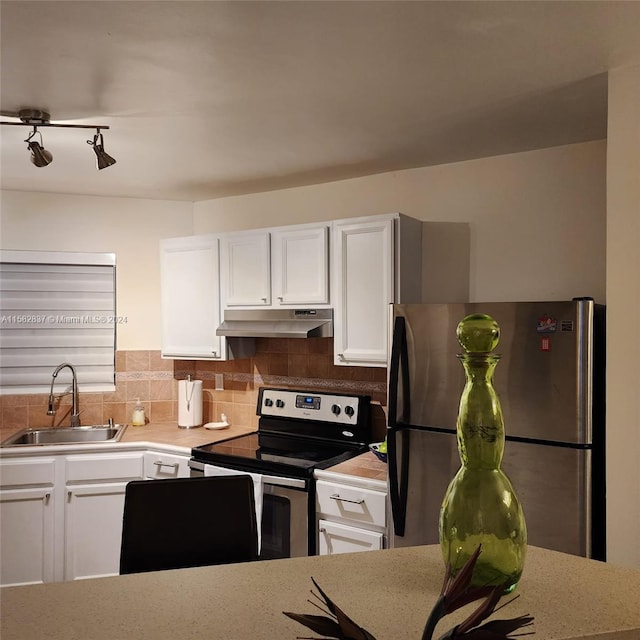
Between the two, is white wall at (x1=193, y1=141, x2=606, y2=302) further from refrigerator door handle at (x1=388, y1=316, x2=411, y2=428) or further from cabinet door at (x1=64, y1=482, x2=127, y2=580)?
cabinet door at (x1=64, y1=482, x2=127, y2=580)

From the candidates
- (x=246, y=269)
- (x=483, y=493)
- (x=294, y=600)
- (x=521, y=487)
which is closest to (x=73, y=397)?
(x=246, y=269)

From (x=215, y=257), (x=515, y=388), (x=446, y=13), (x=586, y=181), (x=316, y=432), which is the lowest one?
(x=316, y=432)

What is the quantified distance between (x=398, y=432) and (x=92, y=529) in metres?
1.97

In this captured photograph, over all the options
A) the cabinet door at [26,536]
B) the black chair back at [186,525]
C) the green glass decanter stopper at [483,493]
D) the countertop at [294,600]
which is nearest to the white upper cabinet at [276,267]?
the cabinet door at [26,536]

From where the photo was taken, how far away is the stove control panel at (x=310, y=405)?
3512mm

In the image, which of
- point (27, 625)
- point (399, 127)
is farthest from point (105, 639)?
point (399, 127)

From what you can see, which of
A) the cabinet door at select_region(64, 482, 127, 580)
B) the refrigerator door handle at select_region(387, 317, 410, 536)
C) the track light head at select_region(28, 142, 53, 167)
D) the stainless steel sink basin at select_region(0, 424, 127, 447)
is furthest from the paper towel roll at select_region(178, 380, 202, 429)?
the track light head at select_region(28, 142, 53, 167)

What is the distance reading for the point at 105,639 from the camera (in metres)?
0.97

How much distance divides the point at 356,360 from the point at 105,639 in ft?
7.71

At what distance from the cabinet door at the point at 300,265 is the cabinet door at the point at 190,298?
461 mm

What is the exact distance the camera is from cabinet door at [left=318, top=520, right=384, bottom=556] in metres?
2.82

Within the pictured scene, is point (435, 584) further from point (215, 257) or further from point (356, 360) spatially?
point (215, 257)

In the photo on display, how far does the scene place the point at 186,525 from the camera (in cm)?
174

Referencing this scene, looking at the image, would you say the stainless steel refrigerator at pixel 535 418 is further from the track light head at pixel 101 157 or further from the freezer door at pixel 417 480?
the track light head at pixel 101 157
